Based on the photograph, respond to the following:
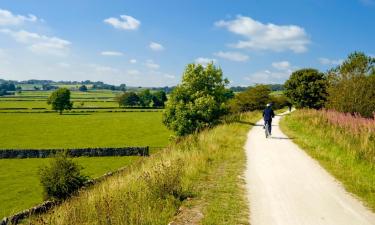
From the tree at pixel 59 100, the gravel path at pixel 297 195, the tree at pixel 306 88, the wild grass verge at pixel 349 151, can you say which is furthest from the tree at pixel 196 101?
the tree at pixel 59 100

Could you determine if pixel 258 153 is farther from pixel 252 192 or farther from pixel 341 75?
pixel 341 75

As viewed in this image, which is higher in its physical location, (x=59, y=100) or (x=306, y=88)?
(x=306, y=88)

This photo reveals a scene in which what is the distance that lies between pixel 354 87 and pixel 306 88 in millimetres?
23668

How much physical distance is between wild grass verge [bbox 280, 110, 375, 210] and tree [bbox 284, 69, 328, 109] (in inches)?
1178

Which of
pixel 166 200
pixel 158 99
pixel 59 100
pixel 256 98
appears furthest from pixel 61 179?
pixel 158 99

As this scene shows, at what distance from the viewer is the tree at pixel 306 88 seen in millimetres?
52312

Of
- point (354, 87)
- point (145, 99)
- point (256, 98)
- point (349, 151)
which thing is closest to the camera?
point (349, 151)

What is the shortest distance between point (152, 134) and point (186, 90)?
75.3 feet

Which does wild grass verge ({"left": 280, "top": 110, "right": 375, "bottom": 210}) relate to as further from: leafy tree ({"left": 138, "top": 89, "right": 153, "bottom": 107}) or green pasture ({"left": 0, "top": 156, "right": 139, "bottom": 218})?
leafy tree ({"left": 138, "top": 89, "right": 153, "bottom": 107})

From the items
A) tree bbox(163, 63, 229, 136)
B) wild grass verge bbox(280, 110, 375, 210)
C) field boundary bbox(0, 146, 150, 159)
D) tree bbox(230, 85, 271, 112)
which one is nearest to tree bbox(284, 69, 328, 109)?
tree bbox(163, 63, 229, 136)

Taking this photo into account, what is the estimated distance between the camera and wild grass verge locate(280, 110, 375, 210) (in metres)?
10.9

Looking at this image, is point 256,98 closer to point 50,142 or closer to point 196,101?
point 196,101

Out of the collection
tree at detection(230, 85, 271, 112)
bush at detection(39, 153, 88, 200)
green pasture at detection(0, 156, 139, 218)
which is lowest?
green pasture at detection(0, 156, 139, 218)

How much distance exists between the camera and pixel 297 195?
9922mm
